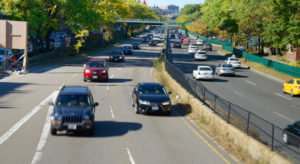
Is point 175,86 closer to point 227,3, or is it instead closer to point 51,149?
point 51,149

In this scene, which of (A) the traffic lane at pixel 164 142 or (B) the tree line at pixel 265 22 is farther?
(B) the tree line at pixel 265 22

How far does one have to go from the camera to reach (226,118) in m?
17.8

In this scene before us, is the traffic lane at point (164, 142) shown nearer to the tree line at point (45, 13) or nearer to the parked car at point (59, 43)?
the tree line at point (45, 13)

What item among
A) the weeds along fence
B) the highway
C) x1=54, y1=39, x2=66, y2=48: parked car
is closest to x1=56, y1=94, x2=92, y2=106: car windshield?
the highway

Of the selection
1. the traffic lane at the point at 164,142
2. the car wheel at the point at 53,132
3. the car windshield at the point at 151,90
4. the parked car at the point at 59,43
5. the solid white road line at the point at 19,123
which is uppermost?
the parked car at the point at 59,43

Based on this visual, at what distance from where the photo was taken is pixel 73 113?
1529 centimetres

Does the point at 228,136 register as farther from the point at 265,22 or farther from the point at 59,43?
the point at 59,43

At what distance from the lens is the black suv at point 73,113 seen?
15086 mm

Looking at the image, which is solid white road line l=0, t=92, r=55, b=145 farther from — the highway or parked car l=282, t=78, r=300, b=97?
parked car l=282, t=78, r=300, b=97

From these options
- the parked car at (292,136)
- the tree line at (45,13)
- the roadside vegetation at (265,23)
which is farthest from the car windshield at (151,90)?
the tree line at (45,13)

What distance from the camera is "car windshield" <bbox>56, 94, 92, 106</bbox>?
52.7 feet

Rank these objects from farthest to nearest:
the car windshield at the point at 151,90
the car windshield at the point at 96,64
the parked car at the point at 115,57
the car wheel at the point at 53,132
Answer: the parked car at the point at 115,57, the car windshield at the point at 96,64, the car windshield at the point at 151,90, the car wheel at the point at 53,132

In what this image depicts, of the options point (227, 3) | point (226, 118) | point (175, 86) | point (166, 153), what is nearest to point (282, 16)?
point (175, 86)

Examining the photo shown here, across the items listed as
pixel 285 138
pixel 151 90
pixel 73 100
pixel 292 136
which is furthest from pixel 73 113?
pixel 292 136
